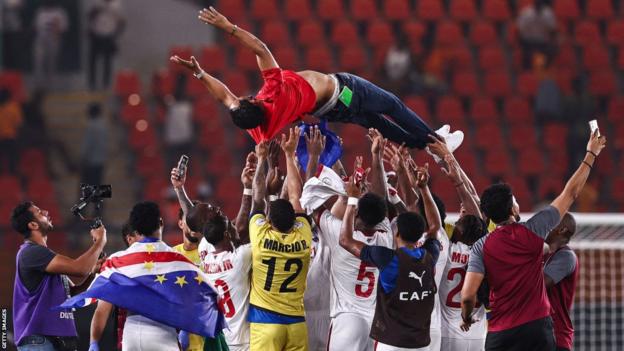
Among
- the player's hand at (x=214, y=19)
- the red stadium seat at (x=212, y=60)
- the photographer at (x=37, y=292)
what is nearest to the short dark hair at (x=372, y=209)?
the player's hand at (x=214, y=19)

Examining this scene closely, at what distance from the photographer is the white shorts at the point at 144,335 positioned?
7184 mm

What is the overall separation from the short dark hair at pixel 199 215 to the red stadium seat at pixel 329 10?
1020cm

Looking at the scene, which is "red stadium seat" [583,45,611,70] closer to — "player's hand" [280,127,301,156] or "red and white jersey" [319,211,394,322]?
"red and white jersey" [319,211,394,322]

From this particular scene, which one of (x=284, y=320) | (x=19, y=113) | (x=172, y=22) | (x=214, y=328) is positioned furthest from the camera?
(x=172, y=22)

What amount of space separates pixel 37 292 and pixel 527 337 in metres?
3.14

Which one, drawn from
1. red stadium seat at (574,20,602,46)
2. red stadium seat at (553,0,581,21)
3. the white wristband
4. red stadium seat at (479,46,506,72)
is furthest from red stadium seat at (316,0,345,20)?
the white wristband

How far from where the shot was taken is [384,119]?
8.71 metres

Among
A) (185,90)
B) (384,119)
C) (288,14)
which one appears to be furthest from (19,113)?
(384,119)

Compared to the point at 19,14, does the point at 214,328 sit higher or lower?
lower

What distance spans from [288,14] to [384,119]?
945cm

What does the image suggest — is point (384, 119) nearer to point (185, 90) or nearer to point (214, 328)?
point (214, 328)

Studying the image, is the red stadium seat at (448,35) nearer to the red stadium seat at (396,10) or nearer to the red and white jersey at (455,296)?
the red stadium seat at (396,10)

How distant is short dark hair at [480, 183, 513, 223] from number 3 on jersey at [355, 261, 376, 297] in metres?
1.19

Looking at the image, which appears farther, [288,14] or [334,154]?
[288,14]
